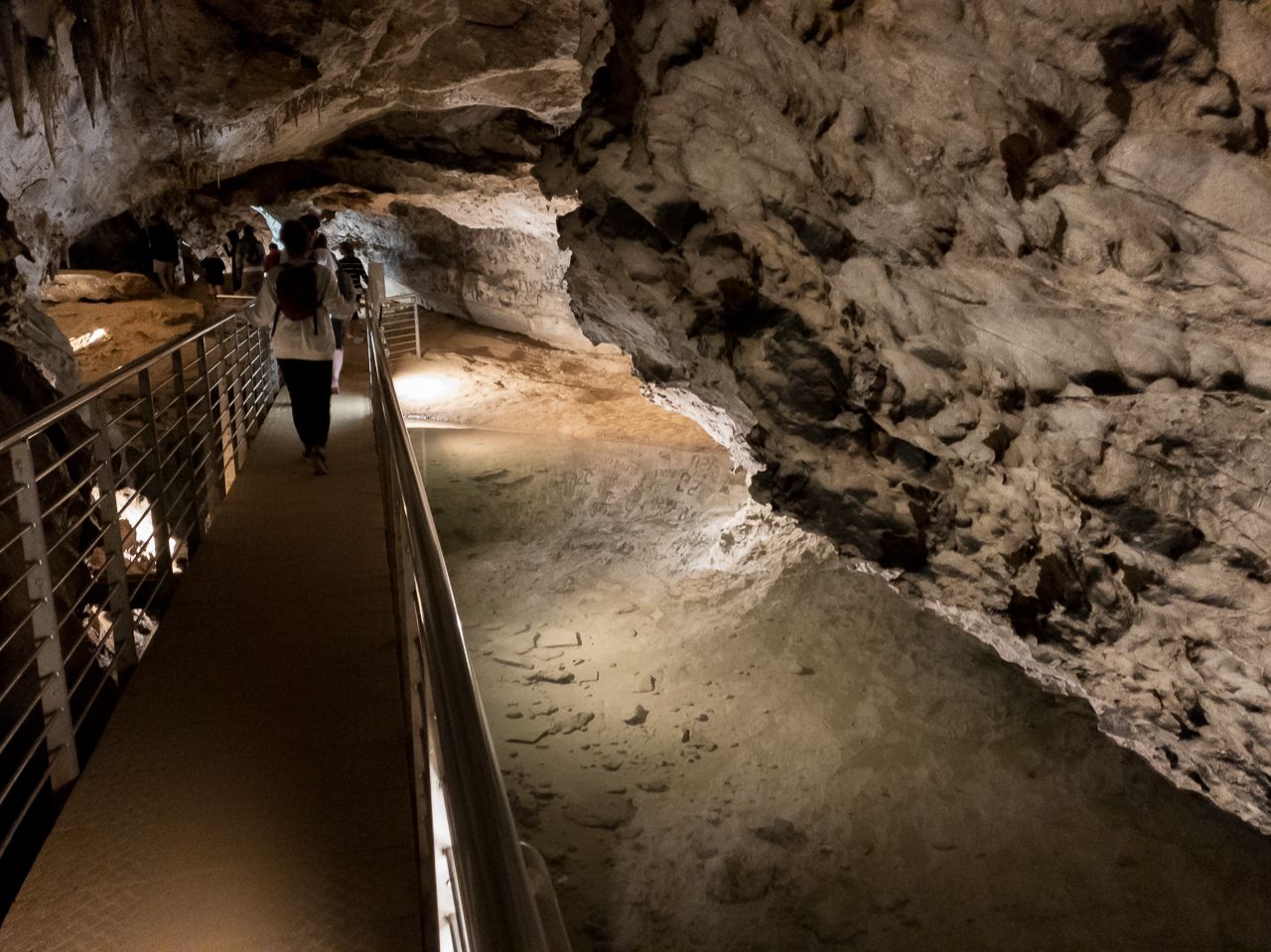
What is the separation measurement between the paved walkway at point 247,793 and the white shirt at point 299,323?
1663mm

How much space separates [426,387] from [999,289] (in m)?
10.9

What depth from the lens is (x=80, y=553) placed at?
4.72 metres

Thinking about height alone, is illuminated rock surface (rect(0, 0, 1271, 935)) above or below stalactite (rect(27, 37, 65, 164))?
below

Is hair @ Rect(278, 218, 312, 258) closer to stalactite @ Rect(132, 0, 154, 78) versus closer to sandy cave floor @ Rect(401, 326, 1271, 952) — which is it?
sandy cave floor @ Rect(401, 326, 1271, 952)

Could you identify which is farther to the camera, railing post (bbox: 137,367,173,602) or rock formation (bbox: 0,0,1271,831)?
railing post (bbox: 137,367,173,602)

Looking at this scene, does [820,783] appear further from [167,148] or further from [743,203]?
[167,148]

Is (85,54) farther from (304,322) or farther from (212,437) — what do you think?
(212,437)

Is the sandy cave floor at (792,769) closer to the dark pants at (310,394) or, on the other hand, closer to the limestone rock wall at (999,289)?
the limestone rock wall at (999,289)

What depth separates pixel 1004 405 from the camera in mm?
4102

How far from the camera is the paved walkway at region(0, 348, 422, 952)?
195 cm

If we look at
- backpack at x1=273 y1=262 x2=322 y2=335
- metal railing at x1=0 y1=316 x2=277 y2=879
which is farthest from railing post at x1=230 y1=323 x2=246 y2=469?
backpack at x1=273 y1=262 x2=322 y2=335

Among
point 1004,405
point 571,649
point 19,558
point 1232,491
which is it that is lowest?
point 571,649

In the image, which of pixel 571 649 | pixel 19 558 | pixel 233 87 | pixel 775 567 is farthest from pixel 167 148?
pixel 775 567

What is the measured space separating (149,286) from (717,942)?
14442 millimetres
